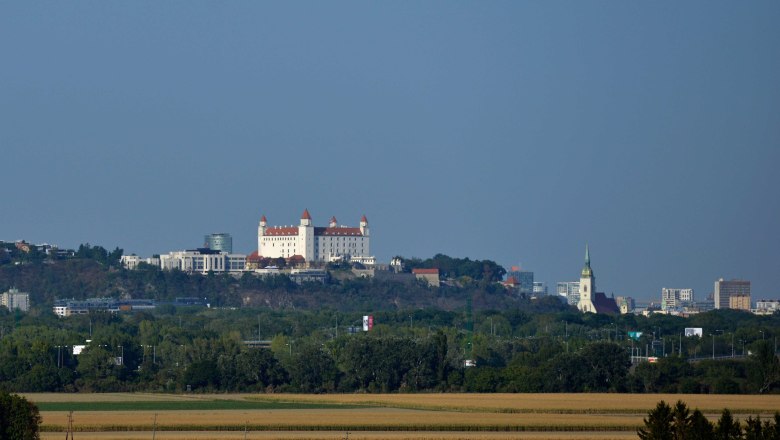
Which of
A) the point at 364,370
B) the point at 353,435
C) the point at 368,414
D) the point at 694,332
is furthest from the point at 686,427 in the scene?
the point at 694,332

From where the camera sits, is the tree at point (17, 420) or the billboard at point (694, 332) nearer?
the tree at point (17, 420)

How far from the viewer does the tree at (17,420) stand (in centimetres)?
6794

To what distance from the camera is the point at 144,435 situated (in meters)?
76.2

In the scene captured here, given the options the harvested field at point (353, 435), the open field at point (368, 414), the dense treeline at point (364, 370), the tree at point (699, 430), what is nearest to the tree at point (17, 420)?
the harvested field at point (353, 435)

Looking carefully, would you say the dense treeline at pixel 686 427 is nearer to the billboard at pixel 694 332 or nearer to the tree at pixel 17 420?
the tree at pixel 17 420

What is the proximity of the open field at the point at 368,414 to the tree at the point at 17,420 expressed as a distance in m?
6.19

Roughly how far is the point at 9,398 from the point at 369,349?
53.9 m

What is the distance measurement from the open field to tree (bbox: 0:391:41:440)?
619cm

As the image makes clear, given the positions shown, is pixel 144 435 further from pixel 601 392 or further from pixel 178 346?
pixel 178 346

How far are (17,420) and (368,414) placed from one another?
25162mm

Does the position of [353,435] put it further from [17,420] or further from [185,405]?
[185,405]

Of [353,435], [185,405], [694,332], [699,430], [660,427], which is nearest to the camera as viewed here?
[699,430]

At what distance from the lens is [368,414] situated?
89.8 metres

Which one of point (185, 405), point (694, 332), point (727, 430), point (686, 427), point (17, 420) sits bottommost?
point (185, 405)
